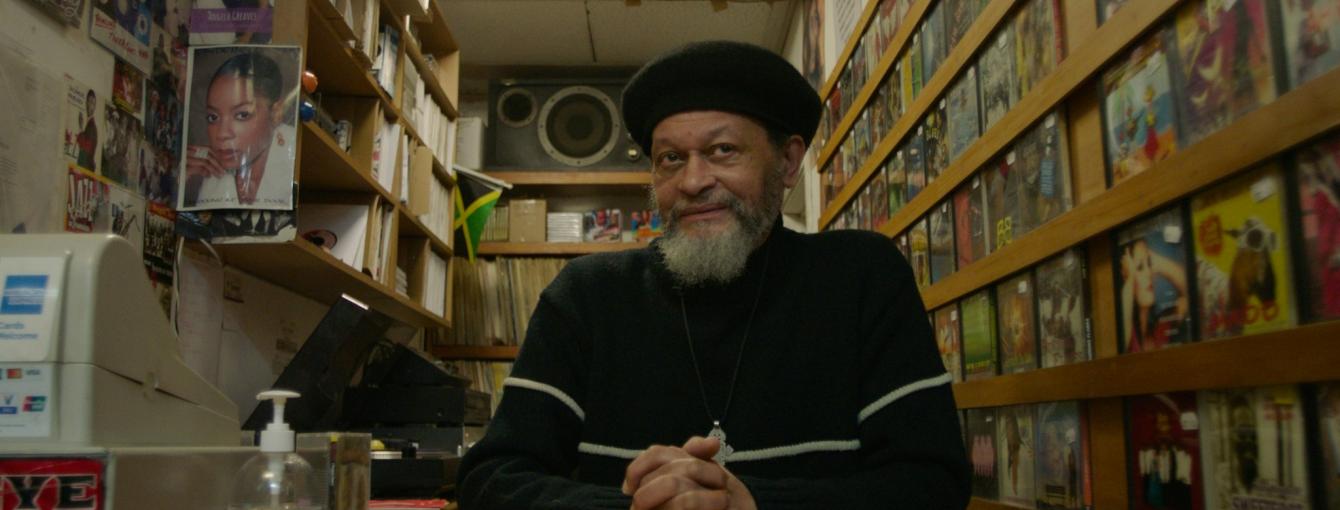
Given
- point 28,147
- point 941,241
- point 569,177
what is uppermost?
point 569,177

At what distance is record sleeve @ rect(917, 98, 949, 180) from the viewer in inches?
68.5

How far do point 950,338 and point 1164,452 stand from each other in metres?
0.77

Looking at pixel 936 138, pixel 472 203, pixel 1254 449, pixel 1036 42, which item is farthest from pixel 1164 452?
pixel 472 203

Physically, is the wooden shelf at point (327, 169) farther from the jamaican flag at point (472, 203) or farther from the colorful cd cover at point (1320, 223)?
the colorful cd cover at point (1320, 223)

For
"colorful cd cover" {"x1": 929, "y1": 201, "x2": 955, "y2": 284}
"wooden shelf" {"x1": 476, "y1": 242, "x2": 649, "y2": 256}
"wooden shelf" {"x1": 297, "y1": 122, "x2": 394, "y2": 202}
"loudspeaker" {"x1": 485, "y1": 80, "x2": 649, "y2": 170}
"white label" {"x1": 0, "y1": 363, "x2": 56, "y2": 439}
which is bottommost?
"white label" {"x1": 0, "y1": 363, "x2": 56, "y2": 439}

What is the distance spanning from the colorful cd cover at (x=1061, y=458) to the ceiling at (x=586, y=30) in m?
2.49

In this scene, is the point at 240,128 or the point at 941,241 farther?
the point at 240,128

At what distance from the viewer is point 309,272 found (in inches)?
95.3

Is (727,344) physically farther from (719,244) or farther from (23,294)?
(23,294)

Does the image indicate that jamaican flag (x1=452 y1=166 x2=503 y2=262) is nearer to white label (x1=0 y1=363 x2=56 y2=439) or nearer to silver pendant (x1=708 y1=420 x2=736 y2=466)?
silver pendant (x1=708 y1=420 x2=736 y2=466)

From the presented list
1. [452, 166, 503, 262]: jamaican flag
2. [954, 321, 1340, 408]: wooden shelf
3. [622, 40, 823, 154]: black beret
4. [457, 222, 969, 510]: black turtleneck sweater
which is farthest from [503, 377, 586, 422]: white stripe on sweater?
[452, 166, 503, 262]: jamaican flag

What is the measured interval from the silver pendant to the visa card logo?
704 mm

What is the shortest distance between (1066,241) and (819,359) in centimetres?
36

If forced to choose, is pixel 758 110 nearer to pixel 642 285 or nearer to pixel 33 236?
pixel 642 285
